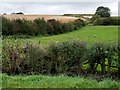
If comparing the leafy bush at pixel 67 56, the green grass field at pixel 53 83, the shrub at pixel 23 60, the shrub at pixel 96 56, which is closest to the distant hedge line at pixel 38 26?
the shrub at pixel 23 60

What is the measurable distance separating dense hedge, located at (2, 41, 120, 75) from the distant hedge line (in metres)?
18.6

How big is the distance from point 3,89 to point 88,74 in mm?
Answer: 3743

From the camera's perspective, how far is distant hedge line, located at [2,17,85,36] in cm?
3302

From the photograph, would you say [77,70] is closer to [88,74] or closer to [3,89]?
[88,74]

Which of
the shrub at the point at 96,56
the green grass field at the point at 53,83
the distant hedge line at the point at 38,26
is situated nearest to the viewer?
the green grass field at the point at 53,83

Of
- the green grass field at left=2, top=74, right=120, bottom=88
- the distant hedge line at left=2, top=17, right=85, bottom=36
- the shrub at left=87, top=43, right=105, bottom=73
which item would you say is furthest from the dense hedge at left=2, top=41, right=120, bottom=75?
the distant hedge line at left=2, top=17, right=85, bottom=36

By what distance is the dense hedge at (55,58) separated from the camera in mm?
11641

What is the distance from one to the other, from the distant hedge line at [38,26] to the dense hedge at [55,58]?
18.6 meters

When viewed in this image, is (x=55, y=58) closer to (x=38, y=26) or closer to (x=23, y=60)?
(x=23, y=60)

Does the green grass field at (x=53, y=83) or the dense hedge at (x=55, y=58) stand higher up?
the dense hedge at (x=55, y=58)

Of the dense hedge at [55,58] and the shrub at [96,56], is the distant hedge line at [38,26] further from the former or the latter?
the shrub at [96,56]

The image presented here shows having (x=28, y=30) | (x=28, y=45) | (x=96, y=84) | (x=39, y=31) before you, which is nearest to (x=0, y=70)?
(x=28, y=45)

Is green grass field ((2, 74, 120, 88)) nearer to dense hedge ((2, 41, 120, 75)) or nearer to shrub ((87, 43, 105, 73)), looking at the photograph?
dense hedge ((2, 41, 120, 75))

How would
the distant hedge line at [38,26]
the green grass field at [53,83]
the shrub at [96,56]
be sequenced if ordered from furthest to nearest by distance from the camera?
the distant hedge line at [38,26], the shrub at [96,56], the green grass field at [53,83]
